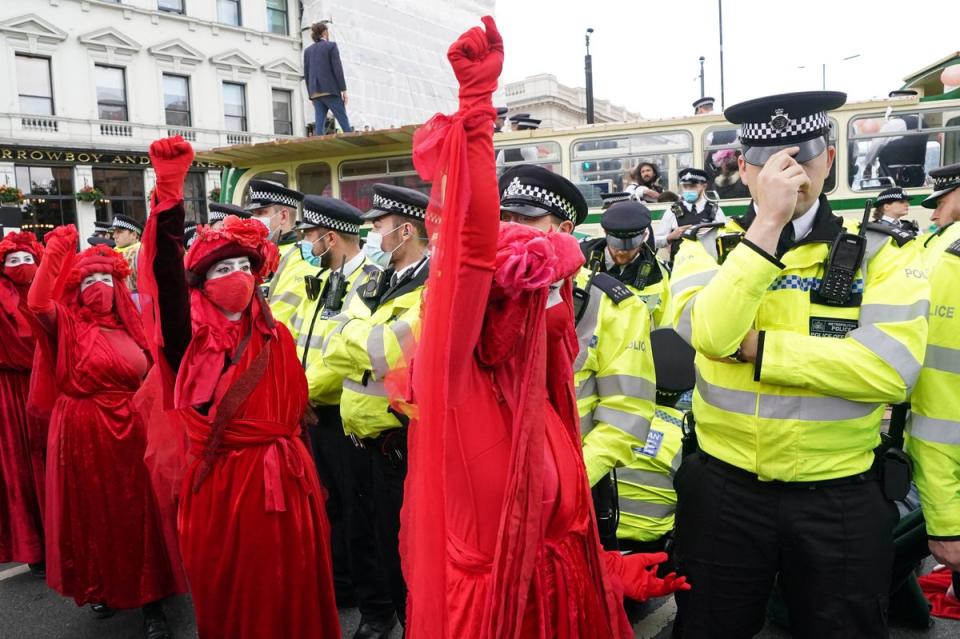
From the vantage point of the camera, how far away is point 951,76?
9.51 metres

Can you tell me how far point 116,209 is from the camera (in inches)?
984

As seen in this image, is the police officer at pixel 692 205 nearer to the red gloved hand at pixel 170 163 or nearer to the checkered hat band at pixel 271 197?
the checkered hat band at pixel 271 197

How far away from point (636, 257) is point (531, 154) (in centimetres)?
707

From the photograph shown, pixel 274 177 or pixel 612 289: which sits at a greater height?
pixel 274 177

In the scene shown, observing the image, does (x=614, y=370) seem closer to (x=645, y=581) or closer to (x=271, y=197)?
(x=645, y=581)

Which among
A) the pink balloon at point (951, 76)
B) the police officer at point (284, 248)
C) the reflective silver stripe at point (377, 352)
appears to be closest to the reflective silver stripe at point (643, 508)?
the reflective silver stripe at point (377, 352)

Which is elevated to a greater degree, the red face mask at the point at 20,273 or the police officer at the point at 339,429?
the red face mask at the point at 20,273

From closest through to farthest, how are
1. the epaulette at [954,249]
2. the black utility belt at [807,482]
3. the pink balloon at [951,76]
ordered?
the black utility belt at [807,482] → the epaulette at [954,249] → the pink balloon at [951,76]

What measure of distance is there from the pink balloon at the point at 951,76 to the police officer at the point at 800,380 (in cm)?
914

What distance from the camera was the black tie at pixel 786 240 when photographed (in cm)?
226

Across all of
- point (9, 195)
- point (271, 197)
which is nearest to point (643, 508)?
point (271, 197)

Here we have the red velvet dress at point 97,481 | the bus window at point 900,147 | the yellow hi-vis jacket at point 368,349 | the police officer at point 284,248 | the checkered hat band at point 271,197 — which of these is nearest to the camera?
the yellow hi-vis jacket at point 368,349

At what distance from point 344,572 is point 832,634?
119 inches

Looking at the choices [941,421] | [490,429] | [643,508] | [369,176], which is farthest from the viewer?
[369,176]
